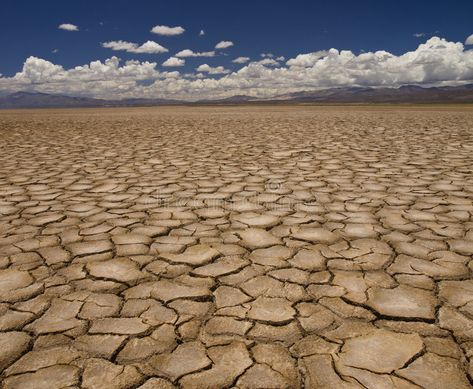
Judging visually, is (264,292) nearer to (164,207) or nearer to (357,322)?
(357,322)

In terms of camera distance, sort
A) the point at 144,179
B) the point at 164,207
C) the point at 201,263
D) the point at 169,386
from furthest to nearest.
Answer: the point at 144,179 < the point at 164,207 < the point at 201,263 < the point at 169,386

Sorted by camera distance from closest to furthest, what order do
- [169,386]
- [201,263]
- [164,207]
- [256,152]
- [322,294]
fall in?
[169,386] → [322,294] → [201,263] → [164,207] → [256,152]

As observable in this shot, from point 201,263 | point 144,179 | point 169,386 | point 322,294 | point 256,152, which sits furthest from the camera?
point 256,152

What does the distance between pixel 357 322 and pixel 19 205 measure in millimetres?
2536

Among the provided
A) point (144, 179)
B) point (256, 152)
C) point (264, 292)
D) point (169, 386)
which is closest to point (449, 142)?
point (256, 152)

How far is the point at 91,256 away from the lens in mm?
2016

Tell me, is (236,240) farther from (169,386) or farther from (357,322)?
(169,386)

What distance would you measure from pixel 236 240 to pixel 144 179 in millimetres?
1939

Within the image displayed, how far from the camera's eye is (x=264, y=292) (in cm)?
165

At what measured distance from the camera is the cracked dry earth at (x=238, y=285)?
122 cm

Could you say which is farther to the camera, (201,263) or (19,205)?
(19,205)

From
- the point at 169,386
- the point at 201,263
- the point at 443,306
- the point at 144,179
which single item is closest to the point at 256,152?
the point at 144,179

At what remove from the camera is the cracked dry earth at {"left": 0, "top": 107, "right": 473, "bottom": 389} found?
1217 millimetres

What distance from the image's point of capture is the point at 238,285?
67.4 inches
